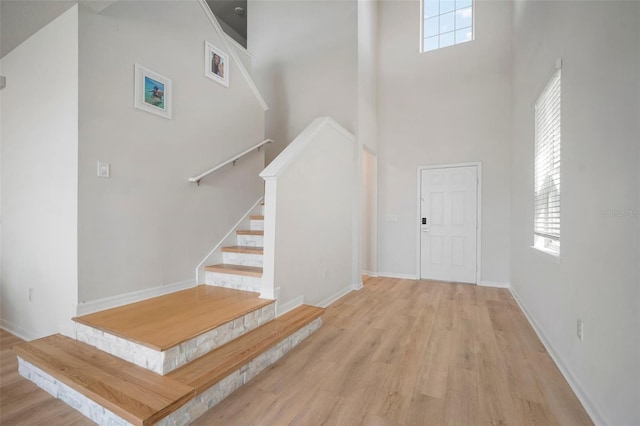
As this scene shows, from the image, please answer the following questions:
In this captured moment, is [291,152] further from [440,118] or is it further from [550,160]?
[440,118]

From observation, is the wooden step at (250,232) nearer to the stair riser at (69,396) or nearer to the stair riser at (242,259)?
the stair riser at (242,259)

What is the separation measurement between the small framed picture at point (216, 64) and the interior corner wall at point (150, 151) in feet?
0.20

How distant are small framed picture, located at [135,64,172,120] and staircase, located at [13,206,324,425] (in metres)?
1.77

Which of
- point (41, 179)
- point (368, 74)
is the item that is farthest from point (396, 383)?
point (368, 74)

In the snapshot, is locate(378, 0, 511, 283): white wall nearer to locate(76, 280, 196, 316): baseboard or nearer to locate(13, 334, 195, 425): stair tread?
locate(76, 280, 196, 316): baseboard

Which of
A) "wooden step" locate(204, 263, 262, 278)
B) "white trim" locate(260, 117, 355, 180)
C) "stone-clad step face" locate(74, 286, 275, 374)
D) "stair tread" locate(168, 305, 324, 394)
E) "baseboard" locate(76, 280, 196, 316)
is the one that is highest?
"white trim" locate(260, 117, 355, 180)

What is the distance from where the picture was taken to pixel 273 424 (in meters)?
1.58

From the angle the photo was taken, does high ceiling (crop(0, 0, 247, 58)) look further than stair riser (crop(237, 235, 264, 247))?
No

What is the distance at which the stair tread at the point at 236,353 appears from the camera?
1.68m

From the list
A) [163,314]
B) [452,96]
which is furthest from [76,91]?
[452,96]

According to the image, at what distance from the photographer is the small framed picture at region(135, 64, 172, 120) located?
2.63 m

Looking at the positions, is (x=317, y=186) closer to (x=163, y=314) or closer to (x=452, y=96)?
(x=163, y=314)

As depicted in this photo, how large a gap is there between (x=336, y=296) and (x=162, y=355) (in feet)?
7.99

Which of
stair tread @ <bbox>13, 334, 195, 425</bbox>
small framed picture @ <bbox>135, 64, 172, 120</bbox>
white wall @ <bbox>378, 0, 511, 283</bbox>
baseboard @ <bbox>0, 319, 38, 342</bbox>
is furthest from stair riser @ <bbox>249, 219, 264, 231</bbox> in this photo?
white wall @ <bbox>378, 0, 511, 283</bbox>
